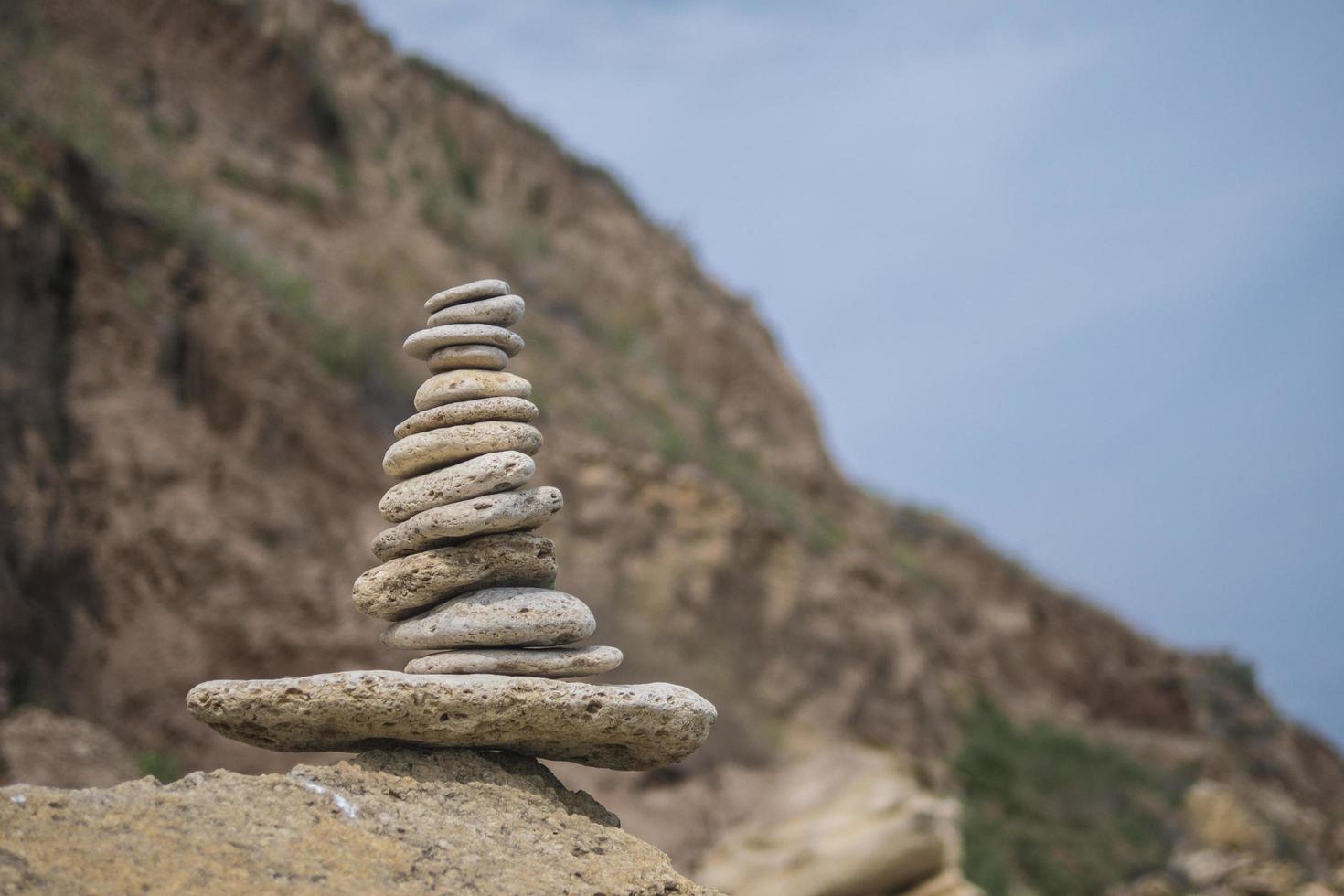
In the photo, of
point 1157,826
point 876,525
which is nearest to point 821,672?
point 1157,826

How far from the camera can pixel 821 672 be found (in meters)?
17.0

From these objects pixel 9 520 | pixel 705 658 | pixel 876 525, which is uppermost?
pixel 876 525

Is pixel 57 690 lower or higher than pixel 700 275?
lower

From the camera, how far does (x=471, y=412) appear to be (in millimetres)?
5484

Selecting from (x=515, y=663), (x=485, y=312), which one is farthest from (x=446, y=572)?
(x=485, y=312)

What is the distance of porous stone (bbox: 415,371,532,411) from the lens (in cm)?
556

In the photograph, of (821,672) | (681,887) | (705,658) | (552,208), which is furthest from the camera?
(552,208)

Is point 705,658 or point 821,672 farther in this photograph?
point 821,672

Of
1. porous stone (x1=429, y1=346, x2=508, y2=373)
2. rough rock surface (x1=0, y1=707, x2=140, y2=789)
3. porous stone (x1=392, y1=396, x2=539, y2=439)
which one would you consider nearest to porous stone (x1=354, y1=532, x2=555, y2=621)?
Result: porous stone (x1=392, y1=396, x2=539, y2=439)

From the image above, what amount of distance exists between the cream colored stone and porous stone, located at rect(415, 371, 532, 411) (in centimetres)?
88

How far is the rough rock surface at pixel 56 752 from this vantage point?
26.7ft

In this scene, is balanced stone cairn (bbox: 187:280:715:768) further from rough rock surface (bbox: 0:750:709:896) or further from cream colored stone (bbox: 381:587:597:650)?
rough rock surface (bbox: 0:750:709:896)

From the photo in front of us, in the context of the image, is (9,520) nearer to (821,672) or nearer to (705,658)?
(705,658)

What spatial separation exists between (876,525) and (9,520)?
18045 mm
